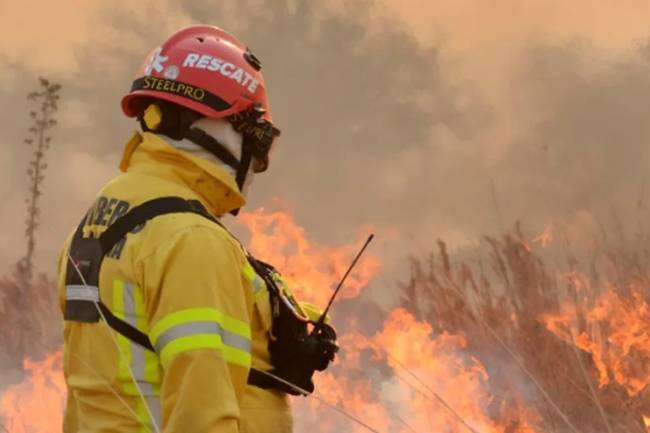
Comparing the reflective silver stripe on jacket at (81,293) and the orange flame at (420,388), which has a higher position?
the orange flame at (420,388)

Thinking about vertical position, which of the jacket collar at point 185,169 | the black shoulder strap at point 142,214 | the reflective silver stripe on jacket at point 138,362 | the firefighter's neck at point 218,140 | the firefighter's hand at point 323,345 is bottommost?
the reflective silver stripe on jacket at point 138,362

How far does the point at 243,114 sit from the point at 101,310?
2.93 feet

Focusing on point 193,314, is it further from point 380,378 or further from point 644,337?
point 380,378

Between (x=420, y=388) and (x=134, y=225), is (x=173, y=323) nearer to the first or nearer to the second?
(x=134, y=225)

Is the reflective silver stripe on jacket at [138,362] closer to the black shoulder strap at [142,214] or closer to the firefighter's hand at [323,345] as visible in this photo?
the black shoulder strap at [142,214]

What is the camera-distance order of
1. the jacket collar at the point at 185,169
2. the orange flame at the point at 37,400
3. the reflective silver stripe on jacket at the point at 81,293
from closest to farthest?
1. the reflective silver stripe on jacket at the point at 81,293
2. the jacket collar at the point at 185,169
3. the orange flame at the point at 37,400

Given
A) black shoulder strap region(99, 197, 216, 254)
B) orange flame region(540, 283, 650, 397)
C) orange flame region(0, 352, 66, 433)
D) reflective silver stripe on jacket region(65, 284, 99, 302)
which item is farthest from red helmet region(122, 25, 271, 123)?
orange flame region(0, 352, 66, 433)

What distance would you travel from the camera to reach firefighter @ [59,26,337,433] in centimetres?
238

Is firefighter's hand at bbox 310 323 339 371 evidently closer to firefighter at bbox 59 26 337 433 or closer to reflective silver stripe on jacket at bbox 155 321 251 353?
firefighter at bbox 59 26 337 433

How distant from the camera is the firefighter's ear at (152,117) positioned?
302 centimetres

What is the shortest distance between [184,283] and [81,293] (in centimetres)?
48

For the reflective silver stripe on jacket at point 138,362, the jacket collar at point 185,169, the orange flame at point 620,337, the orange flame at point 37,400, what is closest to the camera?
the reflective silver stripe on jacket at point 138,362

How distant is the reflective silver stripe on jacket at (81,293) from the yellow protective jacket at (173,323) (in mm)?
→ 45

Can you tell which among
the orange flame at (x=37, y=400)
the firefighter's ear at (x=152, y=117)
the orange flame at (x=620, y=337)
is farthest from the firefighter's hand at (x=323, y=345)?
the orange flame at (x=37, y=400)
